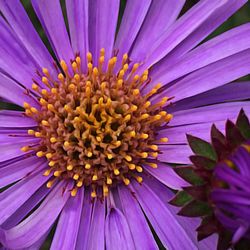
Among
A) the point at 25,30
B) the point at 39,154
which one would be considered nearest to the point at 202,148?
the point at 39,154

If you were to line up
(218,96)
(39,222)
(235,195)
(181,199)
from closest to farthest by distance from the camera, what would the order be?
(235,195), (181,199), (39,222), (218,96)

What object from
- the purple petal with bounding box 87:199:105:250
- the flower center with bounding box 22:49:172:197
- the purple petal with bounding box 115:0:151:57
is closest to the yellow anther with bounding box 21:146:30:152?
the flower center with bounding box 22:49:172:197

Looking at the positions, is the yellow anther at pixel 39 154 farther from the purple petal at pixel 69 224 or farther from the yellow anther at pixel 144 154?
the yellow anther at pixel 144 154

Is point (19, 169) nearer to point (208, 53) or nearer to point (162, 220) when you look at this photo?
point (162, 220)

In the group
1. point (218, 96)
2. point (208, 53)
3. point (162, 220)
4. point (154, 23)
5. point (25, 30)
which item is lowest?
point (162, 220)

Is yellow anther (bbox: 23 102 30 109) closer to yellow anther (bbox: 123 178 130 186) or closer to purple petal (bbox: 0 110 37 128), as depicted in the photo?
purple petal (bbox: 0 110 37 128)

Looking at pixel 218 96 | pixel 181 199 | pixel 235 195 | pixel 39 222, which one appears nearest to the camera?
pixel 235 195

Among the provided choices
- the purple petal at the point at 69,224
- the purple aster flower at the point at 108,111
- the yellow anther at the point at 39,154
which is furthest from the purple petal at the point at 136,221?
the yellow anther at the point at 39,154
